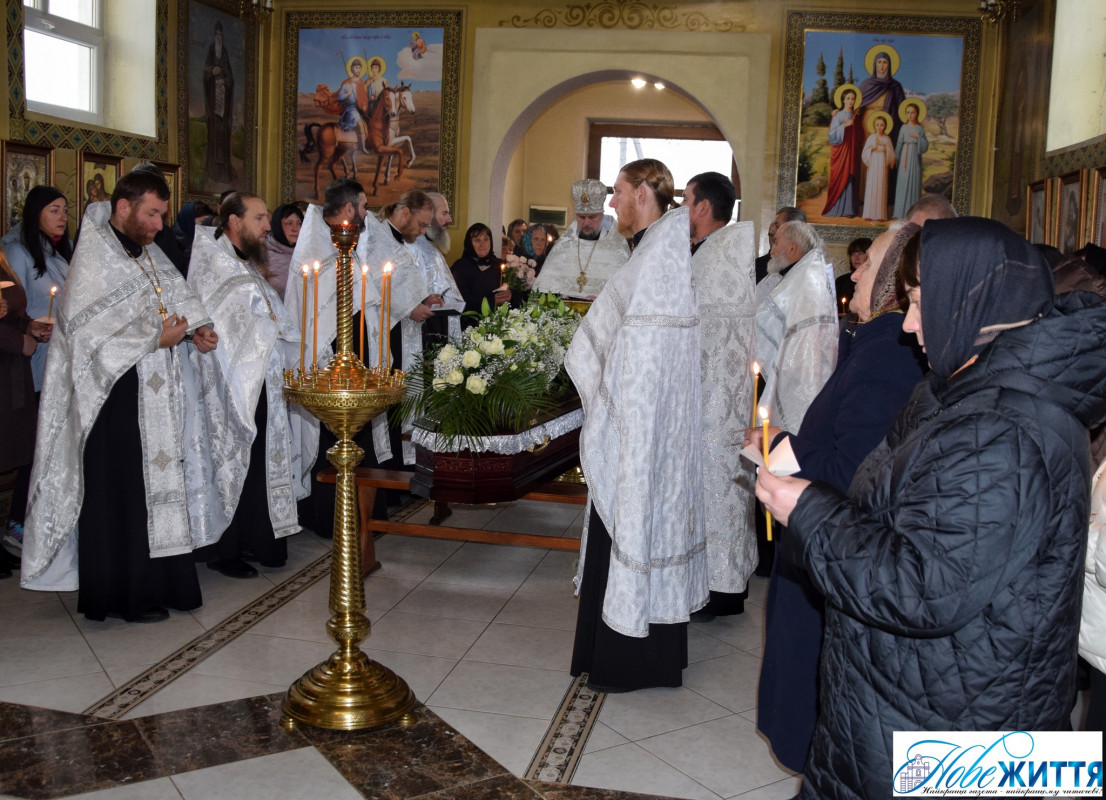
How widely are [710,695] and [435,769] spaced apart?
1243 mm

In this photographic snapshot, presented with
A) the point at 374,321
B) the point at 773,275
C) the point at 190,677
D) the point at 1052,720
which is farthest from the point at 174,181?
the point at 1052,720

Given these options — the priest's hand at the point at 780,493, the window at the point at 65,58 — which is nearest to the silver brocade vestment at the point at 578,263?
the window at the point at 65,58

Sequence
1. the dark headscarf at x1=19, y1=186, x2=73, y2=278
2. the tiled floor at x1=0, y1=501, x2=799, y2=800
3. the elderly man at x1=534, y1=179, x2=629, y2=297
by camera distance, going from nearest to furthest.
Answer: the tiled floor at x1=0, y1=501, x2=799, y2=800 < the dark headscarf at x1=19, y1=186, x2=73, y2=278 < the elderly man at x1=534, y1=179, x2=629, y2=297

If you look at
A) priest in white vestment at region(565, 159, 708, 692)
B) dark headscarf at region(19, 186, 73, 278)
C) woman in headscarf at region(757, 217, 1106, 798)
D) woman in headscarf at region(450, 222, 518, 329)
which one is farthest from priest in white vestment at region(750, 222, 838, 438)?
dark headscarf at region(19, 186, 73, 278)

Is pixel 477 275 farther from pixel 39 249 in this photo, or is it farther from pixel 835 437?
pixel 835 437

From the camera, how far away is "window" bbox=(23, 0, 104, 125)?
9.34 meters

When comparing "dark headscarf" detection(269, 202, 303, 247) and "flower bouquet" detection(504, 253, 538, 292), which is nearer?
"dark headscarf" detection(269, 202, 303, 247)

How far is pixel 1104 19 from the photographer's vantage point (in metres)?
9.16

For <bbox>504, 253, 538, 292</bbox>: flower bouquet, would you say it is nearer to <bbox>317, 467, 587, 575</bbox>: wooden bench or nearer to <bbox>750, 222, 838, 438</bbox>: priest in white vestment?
<bbox>317, 467, 587, 575</bbox>: wooden bench

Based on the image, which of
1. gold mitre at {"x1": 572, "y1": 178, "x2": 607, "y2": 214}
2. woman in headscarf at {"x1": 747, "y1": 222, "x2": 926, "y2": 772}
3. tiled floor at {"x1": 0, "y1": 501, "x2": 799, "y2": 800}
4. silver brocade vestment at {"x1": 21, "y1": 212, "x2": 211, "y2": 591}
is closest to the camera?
woman in headscarf at {"x1": 747, "y1": 222, "x2": 926, "y2": 772}

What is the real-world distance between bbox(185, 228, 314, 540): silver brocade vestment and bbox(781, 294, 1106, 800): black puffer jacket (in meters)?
3.80

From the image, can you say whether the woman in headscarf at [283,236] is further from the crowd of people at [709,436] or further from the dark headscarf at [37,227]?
the dark headscarf at [37,227]

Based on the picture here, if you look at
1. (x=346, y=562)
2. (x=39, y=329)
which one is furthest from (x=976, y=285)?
(x=39, y=329)

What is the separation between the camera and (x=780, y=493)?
1.92m
